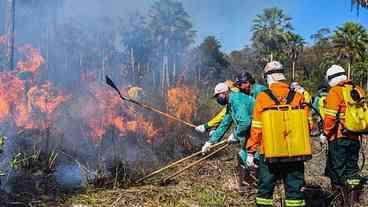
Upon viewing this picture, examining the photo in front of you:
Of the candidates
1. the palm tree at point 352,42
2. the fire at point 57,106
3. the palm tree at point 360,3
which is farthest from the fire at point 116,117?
the palm tree at point 352,42

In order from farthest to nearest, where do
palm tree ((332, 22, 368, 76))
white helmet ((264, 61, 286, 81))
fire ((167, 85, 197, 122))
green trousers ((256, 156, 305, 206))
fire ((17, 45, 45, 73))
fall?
palm tree ((332, 22, 368, 76))
fire ((167, 85, 197, 122))
fire ((17, 45, 45, 73))
white helmet ((264, 61, 286, 81))
green trousers ((256, 156, 305, 206))

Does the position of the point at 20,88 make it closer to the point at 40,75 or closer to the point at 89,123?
the point at 89,123

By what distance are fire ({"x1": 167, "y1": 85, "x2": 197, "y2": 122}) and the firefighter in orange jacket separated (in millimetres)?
5130

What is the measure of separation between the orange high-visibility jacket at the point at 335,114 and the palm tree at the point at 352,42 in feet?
148

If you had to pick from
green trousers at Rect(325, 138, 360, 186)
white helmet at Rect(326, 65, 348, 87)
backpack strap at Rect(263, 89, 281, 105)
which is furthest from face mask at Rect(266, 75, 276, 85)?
green trousers at Rect(325, 138, 360, 186)

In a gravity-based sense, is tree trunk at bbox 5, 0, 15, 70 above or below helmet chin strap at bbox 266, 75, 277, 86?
above

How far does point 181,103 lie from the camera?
10.2 metres

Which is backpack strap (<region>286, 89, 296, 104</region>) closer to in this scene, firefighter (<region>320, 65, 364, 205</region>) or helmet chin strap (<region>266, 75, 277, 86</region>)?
helmet chin strap (<region>266, 75, 277, 86</region>)

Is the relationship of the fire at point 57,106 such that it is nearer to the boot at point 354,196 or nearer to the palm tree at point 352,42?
the boot at point 354,196

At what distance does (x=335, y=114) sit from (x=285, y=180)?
1.51 metres

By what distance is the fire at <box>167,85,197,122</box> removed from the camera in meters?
10.1

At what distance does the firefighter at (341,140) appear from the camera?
19.6 ft

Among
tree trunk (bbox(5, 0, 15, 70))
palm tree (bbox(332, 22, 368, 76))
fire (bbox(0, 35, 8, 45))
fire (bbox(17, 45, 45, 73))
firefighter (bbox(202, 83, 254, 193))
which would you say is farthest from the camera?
palm tree (bbox(332, 22, 368, 76))

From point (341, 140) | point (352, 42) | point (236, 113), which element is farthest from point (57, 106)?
point (352, 42)
